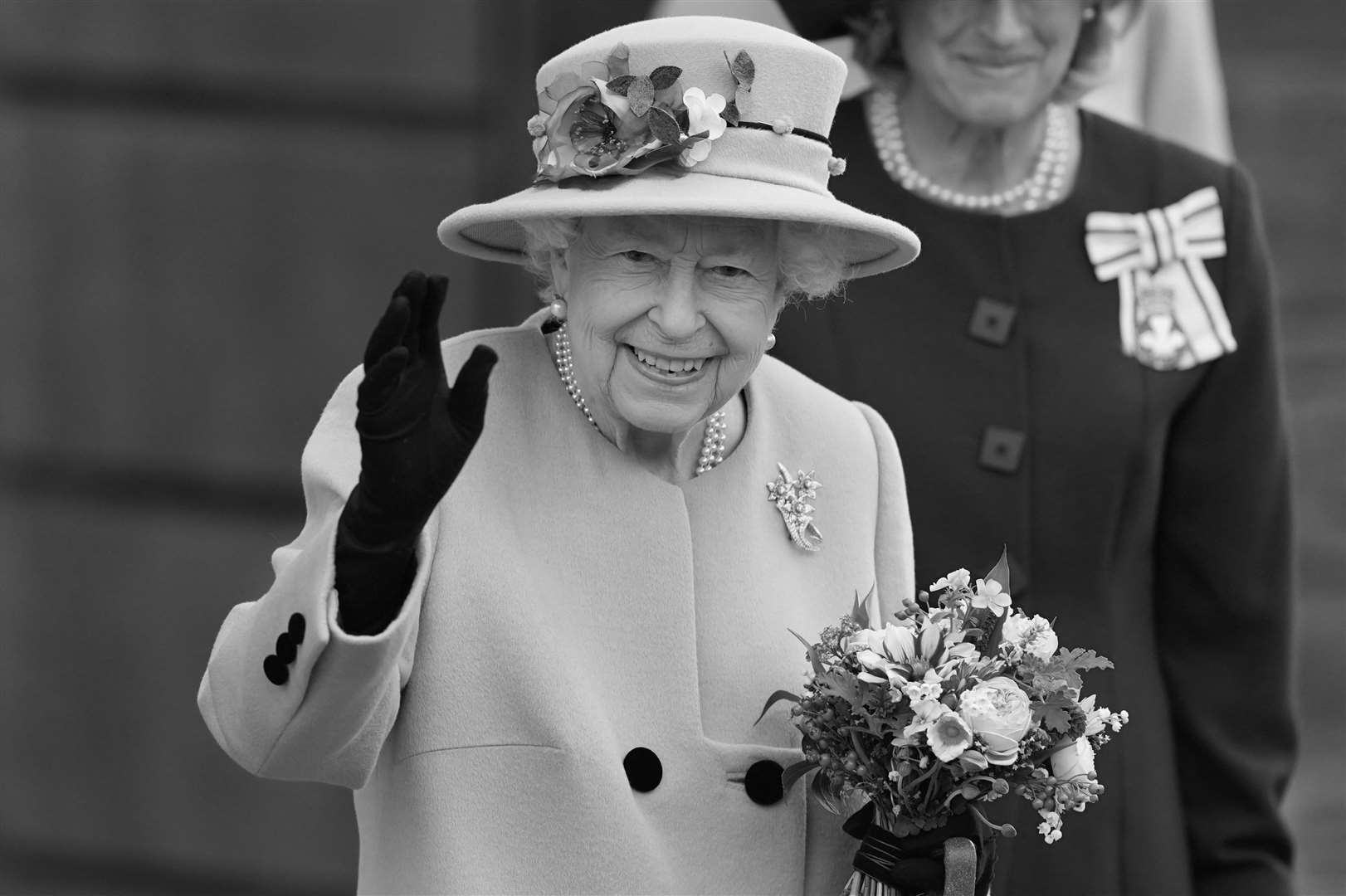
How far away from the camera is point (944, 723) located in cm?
282

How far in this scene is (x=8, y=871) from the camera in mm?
6496

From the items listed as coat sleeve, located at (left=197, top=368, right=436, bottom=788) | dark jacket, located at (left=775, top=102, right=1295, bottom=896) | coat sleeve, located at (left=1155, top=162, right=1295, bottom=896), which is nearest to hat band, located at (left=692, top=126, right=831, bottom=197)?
coat sleeve, located at (left=197, top=368, right=436, bottom=788)

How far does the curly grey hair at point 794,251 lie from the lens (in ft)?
9.93

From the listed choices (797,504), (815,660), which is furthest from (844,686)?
(797,504)

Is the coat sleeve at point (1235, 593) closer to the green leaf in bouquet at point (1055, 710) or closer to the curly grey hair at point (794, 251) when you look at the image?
the curly grey hair at point (794, 251)

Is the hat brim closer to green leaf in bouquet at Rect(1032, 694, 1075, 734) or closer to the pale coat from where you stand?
the pale coat

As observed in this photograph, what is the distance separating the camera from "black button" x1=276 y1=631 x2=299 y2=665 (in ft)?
9.03

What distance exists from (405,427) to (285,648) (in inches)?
13.1

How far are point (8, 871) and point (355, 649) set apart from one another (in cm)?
414

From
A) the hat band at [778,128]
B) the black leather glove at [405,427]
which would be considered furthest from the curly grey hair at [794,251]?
the black leather glove at [405,427]

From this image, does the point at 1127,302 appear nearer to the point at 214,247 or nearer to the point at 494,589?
the point at 494,589

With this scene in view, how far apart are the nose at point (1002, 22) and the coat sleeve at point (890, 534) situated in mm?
810

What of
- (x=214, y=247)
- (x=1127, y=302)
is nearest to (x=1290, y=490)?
(x=1127, y=302)

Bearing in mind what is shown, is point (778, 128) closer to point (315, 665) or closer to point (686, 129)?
point (686, 129)
